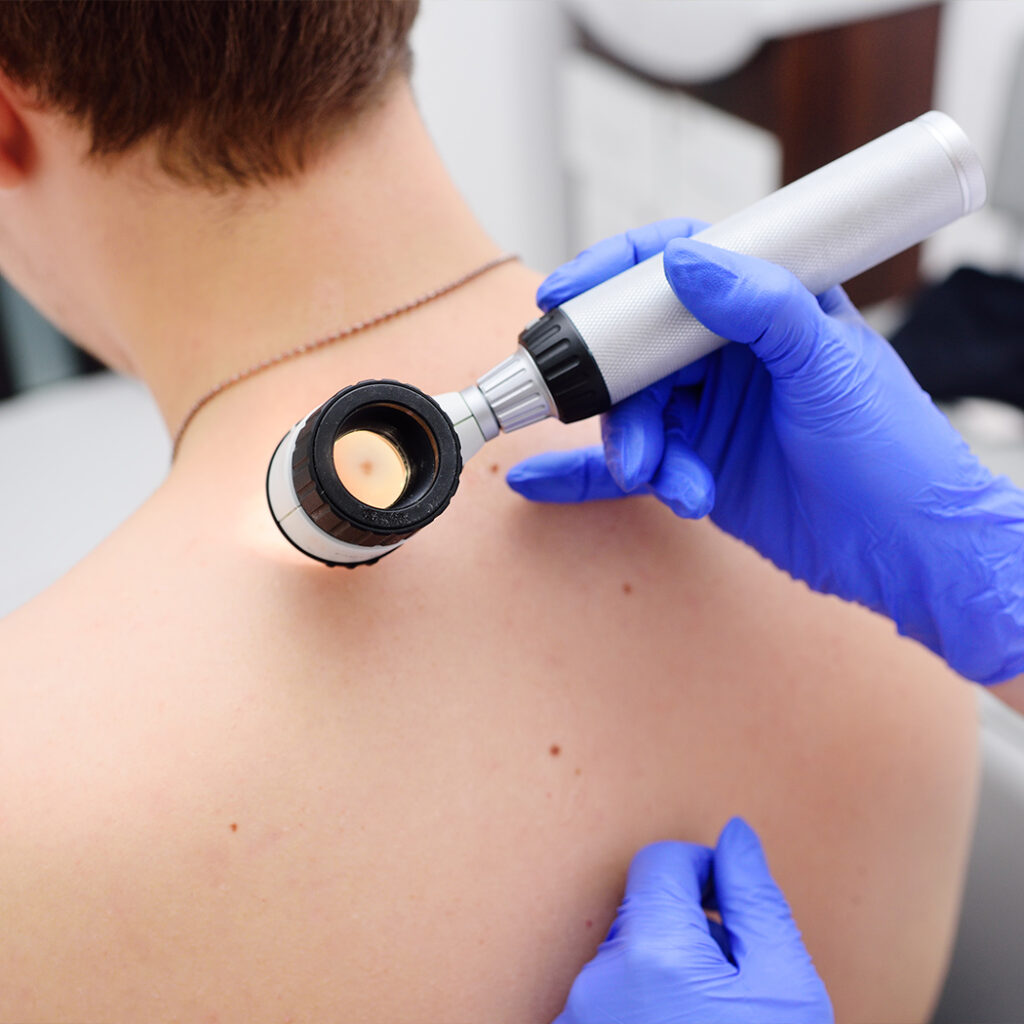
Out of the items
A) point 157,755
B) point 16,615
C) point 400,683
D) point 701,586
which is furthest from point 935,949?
point 16,615

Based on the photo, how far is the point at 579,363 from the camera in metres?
0.66

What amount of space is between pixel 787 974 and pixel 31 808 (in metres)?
0.51

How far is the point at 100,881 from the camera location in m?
0.64

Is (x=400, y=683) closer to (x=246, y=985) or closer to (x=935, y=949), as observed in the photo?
(x=246, y=985)

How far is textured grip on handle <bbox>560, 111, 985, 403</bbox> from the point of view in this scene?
0.67 m

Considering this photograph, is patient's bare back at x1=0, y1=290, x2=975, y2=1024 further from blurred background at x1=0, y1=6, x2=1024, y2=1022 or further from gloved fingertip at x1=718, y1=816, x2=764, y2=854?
blurred background at x1=0, y1=6, x2=1024, y2=1022

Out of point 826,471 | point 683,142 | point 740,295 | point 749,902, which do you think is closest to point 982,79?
point 683,142

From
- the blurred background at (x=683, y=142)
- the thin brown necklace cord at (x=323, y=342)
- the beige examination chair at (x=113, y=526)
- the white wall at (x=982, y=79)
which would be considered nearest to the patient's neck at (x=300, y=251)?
the thin brown necklace cord at (x=323, y=342)

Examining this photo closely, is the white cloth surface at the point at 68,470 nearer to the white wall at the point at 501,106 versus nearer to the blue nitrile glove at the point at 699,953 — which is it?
the white wall at the point at 501,106

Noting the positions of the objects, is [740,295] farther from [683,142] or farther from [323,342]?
[683,142]

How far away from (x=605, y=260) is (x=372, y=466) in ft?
0.86

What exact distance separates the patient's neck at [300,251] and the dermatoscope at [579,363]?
0.60ft

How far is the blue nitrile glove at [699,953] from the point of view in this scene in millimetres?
711

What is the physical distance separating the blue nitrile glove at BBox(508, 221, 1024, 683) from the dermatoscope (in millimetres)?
37
